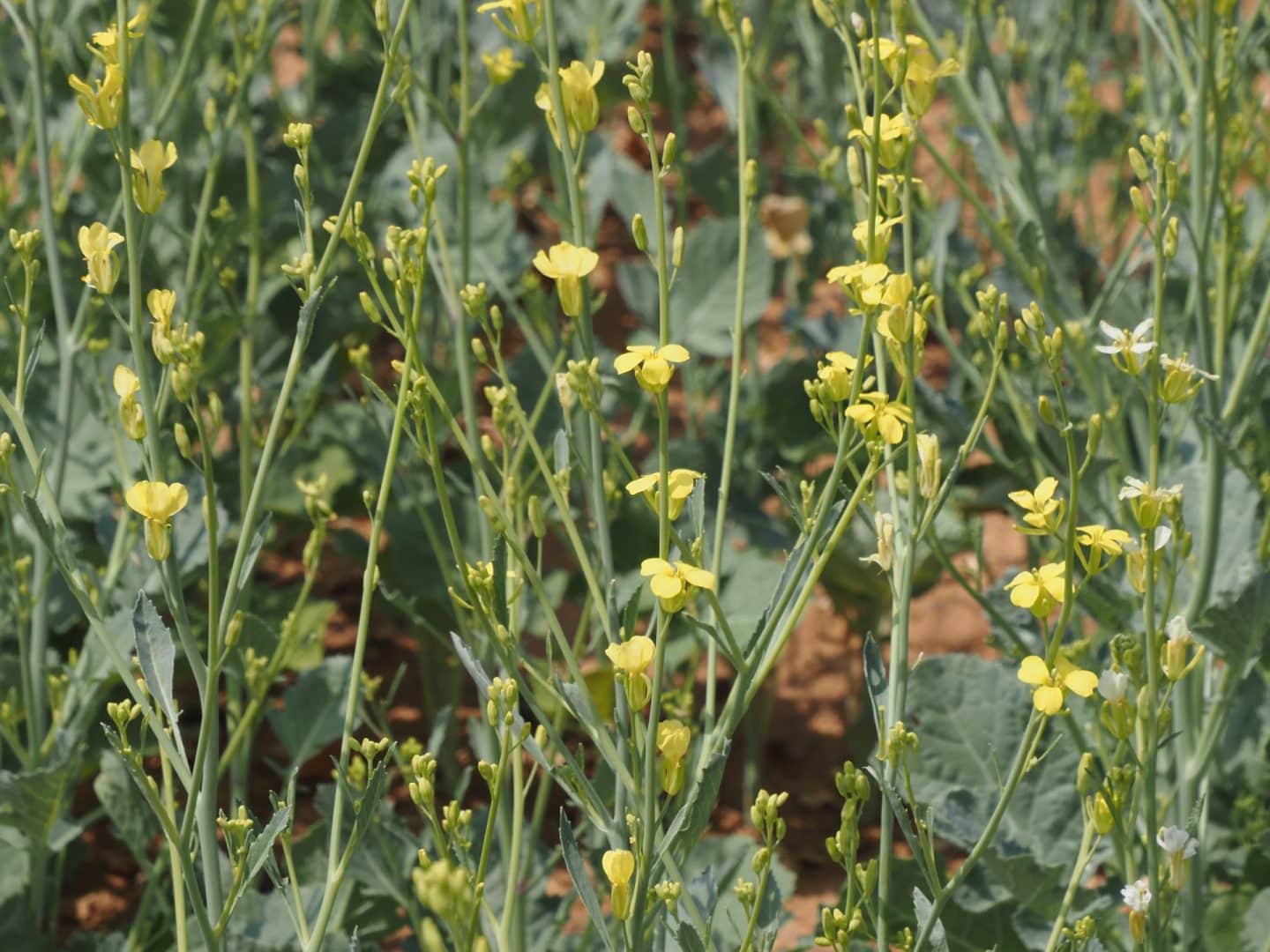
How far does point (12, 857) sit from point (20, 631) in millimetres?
340

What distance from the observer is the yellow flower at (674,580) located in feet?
3.49

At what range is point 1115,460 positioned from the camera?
6.18 ft

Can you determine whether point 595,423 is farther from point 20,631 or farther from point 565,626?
point 565,626

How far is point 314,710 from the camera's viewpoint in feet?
6.48

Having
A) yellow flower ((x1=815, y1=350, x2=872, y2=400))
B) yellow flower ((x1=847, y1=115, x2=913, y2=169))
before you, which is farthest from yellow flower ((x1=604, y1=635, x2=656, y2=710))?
yellow flower ((x1=847, y1=115, x2=913, y2=169))

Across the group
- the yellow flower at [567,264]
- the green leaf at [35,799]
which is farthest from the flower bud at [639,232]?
the green leaf at [35,799]

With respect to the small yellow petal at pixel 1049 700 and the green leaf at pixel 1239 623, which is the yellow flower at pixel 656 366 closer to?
the small yellow petal at pixel 1049 700

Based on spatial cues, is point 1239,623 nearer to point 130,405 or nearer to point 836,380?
point 836,380

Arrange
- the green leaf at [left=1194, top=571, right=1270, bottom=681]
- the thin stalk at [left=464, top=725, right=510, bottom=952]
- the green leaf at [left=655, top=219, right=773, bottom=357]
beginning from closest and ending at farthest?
the thin stalk at [left=464, top=725, right=510, bottom=952] < the green leaf at [left=1194, top=571, right=1270, bottom=681] < the green leaf at [left=655, top=219, right=773, bottom=357]

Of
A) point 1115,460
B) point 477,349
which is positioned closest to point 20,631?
point 477,349

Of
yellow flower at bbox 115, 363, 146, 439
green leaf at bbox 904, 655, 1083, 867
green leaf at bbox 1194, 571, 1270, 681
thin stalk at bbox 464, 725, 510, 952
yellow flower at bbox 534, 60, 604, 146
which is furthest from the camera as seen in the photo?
green leaf at bbox 904, 655, 1083, 867

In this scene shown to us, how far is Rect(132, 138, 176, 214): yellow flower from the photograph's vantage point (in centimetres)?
121

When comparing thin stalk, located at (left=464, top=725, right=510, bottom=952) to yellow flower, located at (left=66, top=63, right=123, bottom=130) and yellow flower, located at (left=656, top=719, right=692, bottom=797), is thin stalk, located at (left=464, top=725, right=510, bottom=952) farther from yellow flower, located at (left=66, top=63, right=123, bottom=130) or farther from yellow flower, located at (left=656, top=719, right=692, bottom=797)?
yellow flower, located at (left=66, top=63, right=123, bottom=130)

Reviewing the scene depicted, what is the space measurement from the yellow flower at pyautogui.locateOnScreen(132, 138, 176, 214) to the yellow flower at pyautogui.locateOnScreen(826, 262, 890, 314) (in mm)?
518
